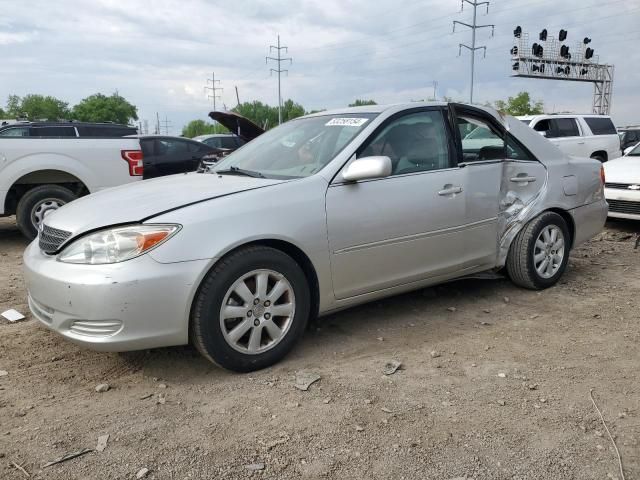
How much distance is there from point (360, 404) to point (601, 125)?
13.7 metres

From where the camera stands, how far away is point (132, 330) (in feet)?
9.71

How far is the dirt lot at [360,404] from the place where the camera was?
245cm

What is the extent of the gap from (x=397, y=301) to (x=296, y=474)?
246 cm

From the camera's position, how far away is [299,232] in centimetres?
335

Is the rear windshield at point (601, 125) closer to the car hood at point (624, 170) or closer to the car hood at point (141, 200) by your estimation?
the car hood at point (624, 170)

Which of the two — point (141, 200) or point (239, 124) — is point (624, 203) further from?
point (141, 200)

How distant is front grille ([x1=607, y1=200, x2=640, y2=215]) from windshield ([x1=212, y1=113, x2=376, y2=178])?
17.0 feet

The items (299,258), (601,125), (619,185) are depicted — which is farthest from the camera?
(601,125)

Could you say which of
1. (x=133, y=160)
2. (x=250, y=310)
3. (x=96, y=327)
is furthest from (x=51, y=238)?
(x=133, y=160)

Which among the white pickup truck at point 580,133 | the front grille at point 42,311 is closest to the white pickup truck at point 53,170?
the front grille at point 42,311

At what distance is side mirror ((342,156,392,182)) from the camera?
349 centimetres

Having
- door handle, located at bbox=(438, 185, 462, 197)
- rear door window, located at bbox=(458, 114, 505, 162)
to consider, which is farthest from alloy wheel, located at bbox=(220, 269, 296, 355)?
rear door window, located at bbox=(458, 114, 505, 162)

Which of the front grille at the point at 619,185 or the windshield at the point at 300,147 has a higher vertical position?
the windshield at the point at 300,147

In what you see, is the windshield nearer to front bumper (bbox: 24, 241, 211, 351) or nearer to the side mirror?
the side mirror
